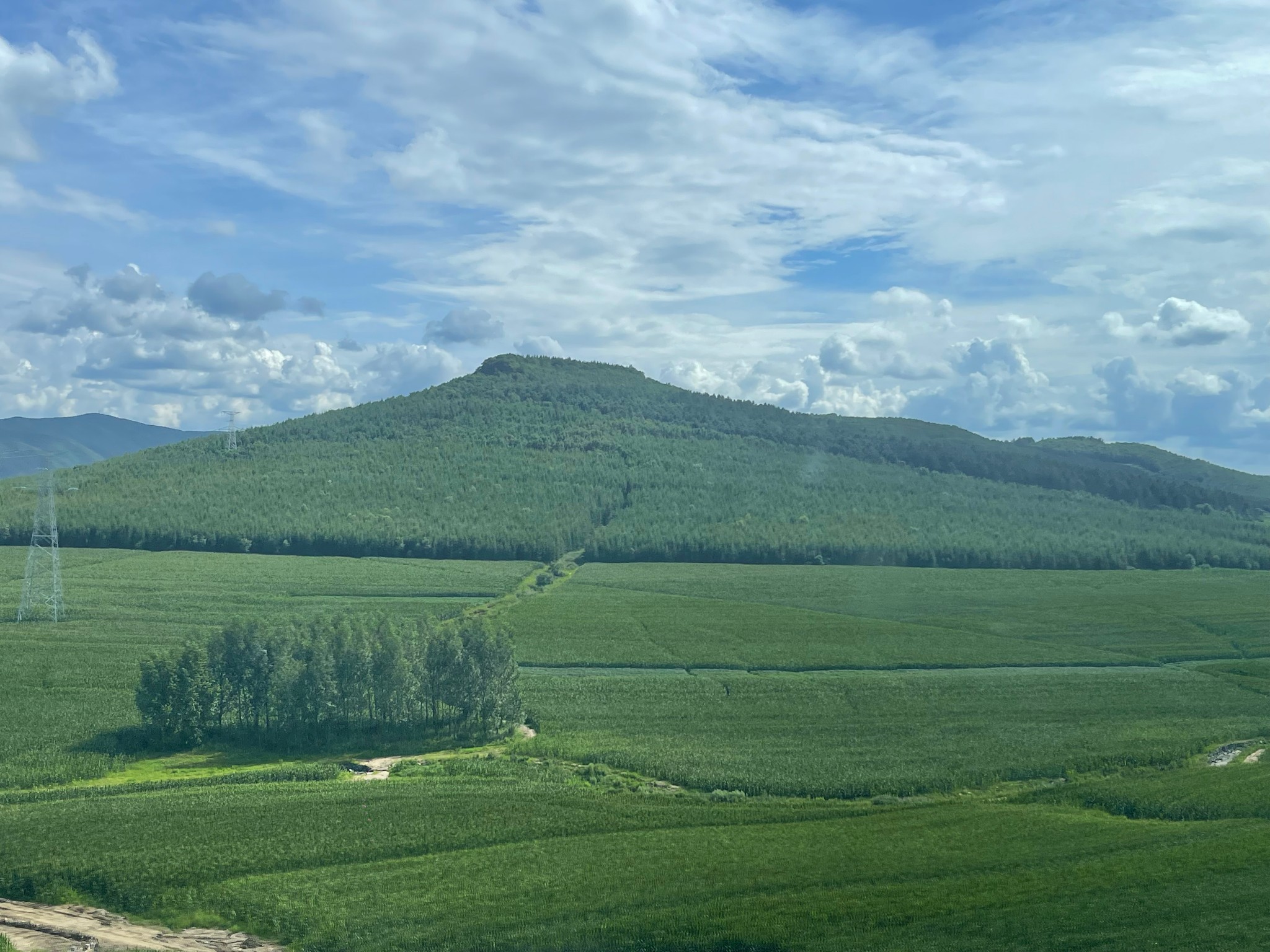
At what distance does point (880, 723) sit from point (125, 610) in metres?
87.4

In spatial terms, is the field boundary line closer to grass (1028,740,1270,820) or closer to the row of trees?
the row of trees

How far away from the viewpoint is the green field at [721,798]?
42.1 m

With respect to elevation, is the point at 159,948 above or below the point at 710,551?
below

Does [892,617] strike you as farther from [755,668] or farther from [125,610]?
[125,610]

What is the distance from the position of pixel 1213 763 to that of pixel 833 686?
31323 mm

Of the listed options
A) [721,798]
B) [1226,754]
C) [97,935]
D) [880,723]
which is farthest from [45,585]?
[1226,754]

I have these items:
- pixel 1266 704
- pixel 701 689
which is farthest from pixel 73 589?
pixel 1266 704

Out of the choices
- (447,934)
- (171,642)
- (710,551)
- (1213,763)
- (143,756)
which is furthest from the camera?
(710,551)

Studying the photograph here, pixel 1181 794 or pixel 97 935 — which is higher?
pixel 1181 794

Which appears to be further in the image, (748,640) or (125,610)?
(125,610)

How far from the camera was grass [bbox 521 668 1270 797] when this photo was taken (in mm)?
67312

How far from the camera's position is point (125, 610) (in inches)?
4786

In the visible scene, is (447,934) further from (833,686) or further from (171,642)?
(171,642)

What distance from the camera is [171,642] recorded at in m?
106
